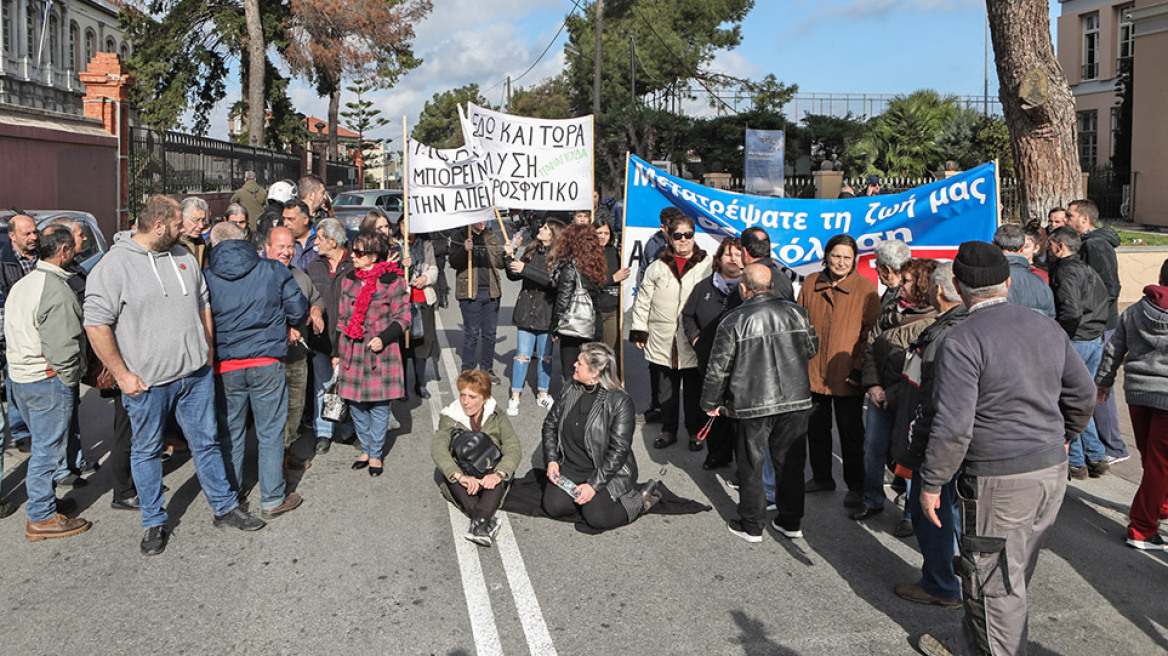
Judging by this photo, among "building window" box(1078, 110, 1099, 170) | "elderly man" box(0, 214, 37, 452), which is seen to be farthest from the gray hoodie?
"building window" box(1078, 110, 1099, 170)

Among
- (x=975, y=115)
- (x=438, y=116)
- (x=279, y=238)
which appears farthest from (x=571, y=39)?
(x=279, y=238)

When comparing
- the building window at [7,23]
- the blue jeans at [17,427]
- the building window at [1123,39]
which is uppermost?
the building window at [7,23]

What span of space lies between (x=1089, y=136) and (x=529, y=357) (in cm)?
3260

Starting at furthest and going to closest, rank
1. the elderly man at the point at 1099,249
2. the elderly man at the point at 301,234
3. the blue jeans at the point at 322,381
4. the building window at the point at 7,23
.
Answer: the building window at the point at 7,23, the elderly man at the point at 301,234, the blue jeans at the point at 322,381, the elderly man at the point at 1099,249

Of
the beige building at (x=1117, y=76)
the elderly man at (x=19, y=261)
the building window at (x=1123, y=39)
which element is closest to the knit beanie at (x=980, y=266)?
the elderly man at (x=19, y=261)

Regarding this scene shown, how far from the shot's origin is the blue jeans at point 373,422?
687 cm

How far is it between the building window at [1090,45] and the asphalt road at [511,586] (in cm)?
3375

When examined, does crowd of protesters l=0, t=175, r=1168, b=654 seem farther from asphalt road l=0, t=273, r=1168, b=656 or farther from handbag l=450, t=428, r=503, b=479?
asphalt road l=0, t=273, r=1168, b=656

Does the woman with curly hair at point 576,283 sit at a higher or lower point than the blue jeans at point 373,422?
higher

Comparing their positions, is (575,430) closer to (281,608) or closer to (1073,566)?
(281,608)

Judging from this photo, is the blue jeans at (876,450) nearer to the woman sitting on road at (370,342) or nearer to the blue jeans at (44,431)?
the woman sitting on road at (370,342)

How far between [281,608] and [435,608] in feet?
2.43

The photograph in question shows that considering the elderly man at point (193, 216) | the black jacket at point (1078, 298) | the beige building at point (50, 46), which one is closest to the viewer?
the elderly man at point (193, 216)

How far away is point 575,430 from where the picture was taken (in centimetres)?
591
